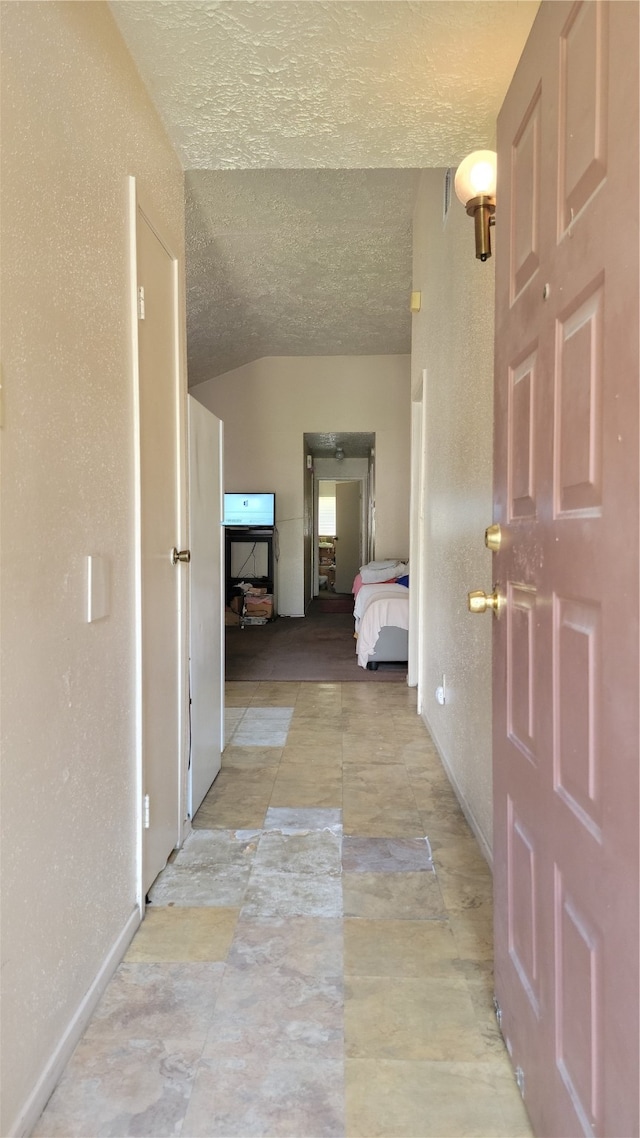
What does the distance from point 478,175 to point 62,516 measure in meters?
1.25

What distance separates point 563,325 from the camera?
953 mm

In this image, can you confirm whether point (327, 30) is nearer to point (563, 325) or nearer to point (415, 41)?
point (415, 41)

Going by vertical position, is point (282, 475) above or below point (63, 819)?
above

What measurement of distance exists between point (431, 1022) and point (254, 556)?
7.25 meters

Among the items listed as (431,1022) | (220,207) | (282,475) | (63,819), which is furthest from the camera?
(282,475)

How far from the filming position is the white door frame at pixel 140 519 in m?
1.69

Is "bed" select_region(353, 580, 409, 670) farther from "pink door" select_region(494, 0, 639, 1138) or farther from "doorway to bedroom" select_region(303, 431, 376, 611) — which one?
"pink door" select_region(494, 0, 639, 1138)

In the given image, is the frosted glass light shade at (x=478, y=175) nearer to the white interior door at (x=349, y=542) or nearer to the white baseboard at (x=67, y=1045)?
the white baseboard at (x=67, y=1045)

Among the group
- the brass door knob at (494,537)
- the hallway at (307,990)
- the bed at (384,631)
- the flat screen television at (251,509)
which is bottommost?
the hallway at (307,990)

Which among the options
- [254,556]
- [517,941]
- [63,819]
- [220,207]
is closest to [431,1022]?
→ [517,941]

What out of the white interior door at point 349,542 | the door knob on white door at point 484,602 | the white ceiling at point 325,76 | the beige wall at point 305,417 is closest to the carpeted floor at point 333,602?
the white interior door at point 349,542

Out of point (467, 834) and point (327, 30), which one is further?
point (467, 834)

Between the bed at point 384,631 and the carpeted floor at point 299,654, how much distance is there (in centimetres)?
11

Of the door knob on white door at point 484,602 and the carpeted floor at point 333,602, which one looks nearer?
the door knob on white door at point 484,602
